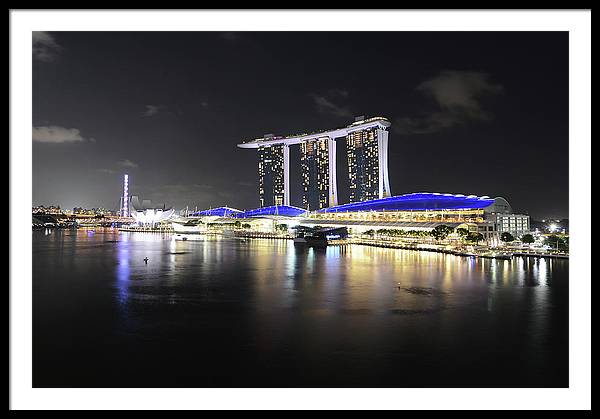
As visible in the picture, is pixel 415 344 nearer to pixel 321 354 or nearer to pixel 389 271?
pixel 321 354

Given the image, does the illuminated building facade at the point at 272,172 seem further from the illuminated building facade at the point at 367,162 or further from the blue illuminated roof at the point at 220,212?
the illuminated building facade at the point at 367,162

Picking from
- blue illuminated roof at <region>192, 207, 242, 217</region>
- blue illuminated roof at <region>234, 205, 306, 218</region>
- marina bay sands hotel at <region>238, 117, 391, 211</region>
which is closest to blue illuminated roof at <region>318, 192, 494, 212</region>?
marina bay sands hotel at <region>238, 117, 391, 211</region>

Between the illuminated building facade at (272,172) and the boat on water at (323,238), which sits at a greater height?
the illuminated building facade at (272,172)

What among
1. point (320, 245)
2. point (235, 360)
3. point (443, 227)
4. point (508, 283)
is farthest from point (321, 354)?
point (443, 227)

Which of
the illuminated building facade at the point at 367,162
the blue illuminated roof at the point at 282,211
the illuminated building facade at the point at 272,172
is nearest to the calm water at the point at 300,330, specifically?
the illuminated building facade at the point at 367,162

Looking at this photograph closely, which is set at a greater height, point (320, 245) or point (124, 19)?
point (124, 19)

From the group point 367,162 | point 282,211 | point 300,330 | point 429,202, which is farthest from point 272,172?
point 300,330
